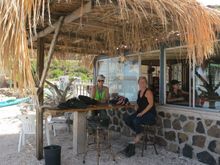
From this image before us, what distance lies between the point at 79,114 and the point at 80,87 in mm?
7744

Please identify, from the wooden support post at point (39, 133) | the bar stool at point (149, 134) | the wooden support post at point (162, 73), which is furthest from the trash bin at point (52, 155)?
the wooden support post at point (162, 73)

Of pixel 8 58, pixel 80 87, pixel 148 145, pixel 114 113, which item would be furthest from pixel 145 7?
pixel 80 87

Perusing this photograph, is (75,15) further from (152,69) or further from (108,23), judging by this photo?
(152,69)

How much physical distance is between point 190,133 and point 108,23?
8.05 ft

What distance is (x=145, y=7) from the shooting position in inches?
137

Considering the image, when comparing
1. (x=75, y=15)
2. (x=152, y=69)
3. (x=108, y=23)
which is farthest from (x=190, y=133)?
(x=75, y=15)

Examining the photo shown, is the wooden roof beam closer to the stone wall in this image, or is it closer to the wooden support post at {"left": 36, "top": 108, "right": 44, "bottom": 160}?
the wooden support post at {"left": 36, "top": 108, "right": 44, "bottom": 160}

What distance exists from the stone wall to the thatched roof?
125 cm

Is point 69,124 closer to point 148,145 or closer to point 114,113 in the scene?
point 114,113

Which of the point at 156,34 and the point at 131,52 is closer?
the point at 156,34

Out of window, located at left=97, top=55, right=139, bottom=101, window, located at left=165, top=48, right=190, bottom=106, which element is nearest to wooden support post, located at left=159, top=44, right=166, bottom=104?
window, located at left=165, top=48, right=190, bottom=106

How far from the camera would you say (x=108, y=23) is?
4781 mm

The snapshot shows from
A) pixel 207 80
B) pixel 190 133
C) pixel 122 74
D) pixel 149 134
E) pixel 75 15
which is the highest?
pixel 75 15

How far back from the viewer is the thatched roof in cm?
278
